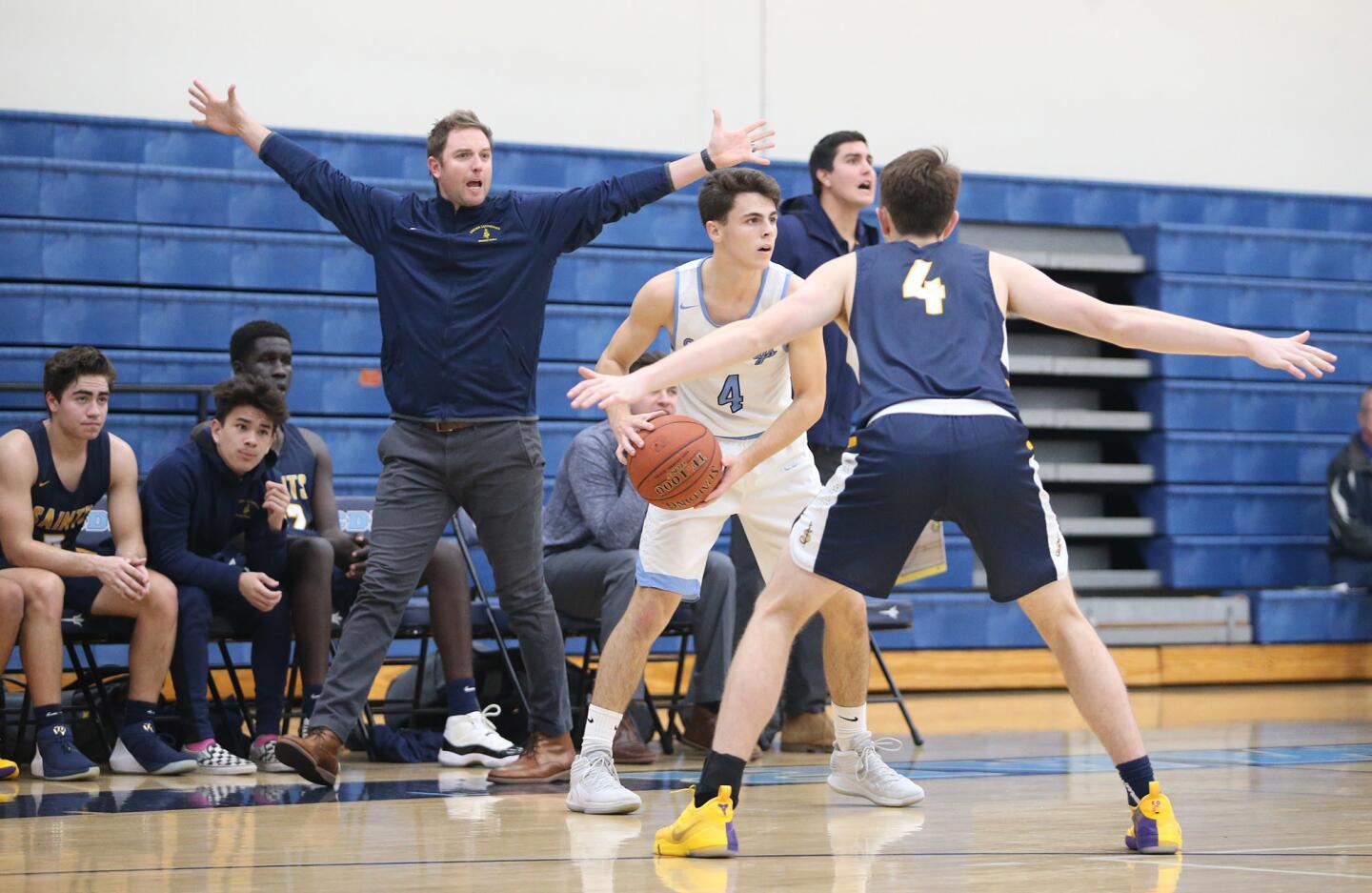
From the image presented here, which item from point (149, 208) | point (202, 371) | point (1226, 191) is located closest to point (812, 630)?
point (202, 371)

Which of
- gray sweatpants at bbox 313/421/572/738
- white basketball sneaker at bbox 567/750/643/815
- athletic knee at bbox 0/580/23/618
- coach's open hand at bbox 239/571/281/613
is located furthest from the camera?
coach's open hand at bbox 239/571/281/613

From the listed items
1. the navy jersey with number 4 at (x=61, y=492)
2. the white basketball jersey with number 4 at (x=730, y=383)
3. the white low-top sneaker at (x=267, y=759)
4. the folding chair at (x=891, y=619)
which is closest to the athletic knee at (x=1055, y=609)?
the white basketball jersey with number 4 at (x=730, y=383)

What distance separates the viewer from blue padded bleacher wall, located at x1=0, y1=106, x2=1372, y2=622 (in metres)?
7.84

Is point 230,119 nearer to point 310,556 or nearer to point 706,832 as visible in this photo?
point 310,556

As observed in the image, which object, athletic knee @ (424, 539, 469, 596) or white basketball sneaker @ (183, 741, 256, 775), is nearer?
white basketball sneaker @ (183, 741, 256, 775)

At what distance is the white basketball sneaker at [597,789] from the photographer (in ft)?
13.3

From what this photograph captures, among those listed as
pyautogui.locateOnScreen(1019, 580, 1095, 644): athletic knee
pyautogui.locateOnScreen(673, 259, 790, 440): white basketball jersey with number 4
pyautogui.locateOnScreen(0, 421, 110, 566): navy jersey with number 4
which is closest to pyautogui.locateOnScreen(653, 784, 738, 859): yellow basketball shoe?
pyautogui.locateOnScreen(1019, 580, 1095, 644): athletic knee

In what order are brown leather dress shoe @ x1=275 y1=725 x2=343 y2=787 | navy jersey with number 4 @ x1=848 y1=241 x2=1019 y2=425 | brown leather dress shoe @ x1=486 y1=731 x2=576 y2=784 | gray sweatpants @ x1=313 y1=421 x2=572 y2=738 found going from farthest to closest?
brown leather dress shoe @ x1=486 y1=731 x2=576 y2=784 → gray sweatpants @ x1=313 y1=421 x2=572 y2=738 → brown leather dress shoe @ x1=275 y1=725 x2=343 y2=787 → navy jersey with number 4 @ x1=848 y1=241 x2=1019 y2=425

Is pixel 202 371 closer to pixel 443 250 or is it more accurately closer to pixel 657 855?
pixel 443 250

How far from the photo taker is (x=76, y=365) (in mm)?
5281

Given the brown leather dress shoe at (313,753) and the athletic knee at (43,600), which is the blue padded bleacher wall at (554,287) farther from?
the brown leather dress shoe at (313,753)

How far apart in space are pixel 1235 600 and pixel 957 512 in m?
6.57

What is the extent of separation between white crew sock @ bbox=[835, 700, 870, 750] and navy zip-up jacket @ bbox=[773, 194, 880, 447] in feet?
5.28

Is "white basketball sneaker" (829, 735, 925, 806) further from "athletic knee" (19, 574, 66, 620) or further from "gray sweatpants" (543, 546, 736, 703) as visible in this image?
"athletic knee" (19, 574, 66, 620)
